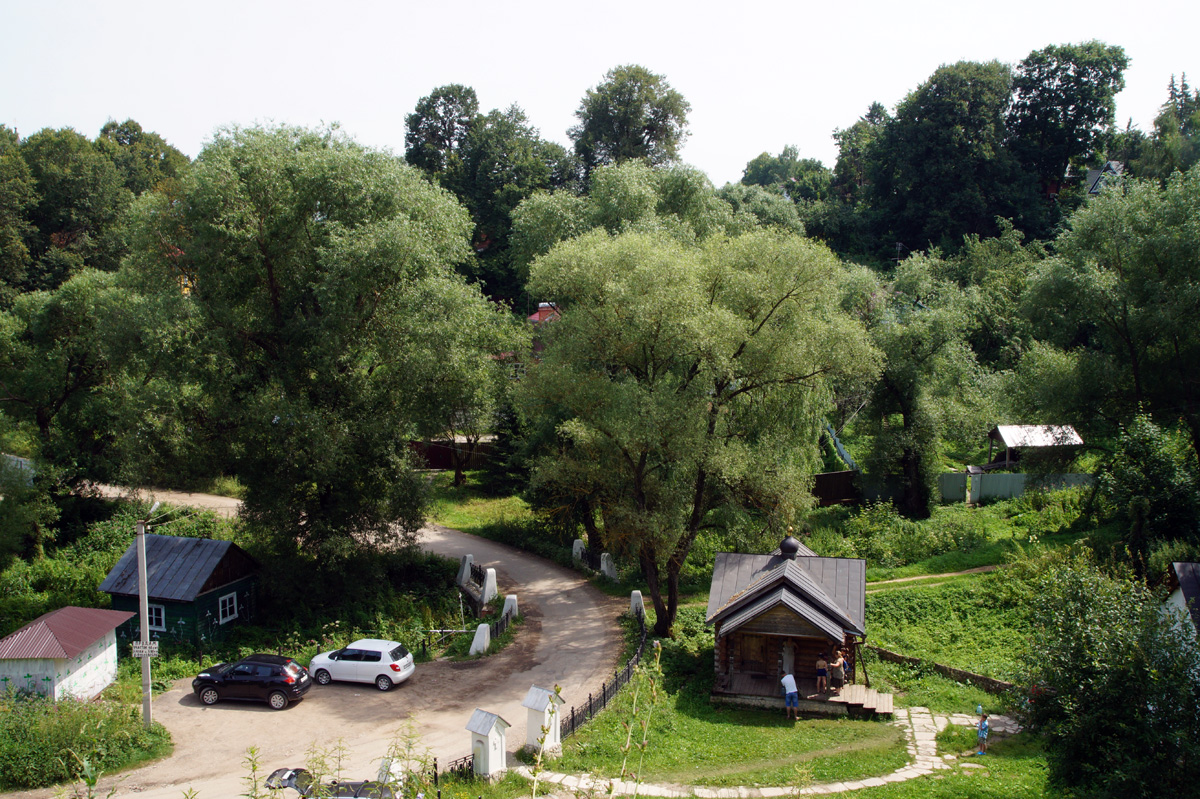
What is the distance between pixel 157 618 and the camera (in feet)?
78.9

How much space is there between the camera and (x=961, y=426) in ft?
112

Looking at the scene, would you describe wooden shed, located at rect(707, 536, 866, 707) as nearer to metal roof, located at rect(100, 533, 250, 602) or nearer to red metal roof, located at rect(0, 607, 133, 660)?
metal roof, located at rect(100, 533, 250, 602)

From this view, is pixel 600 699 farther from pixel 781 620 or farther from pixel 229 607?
pixel 229 607

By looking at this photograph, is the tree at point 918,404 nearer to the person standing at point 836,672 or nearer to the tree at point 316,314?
A: the person standing at point 836,672

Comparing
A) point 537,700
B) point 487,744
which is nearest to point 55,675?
point 487,744

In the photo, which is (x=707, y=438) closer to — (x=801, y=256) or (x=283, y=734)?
(x=801, y=256)

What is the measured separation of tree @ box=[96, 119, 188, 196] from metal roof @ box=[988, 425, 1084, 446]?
178 ft

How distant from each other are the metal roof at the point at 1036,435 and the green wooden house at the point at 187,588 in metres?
Answer: 28.1

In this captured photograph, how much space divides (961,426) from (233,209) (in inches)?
1144

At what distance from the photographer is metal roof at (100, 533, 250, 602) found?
78.4 ft

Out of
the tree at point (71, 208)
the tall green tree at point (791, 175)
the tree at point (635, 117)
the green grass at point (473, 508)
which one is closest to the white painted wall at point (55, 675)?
the green grass at point (473, 508)

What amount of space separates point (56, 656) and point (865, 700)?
19.3 metres

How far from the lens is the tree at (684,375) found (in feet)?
72.8

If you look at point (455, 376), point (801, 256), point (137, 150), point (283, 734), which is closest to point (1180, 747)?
point (801, 256)
